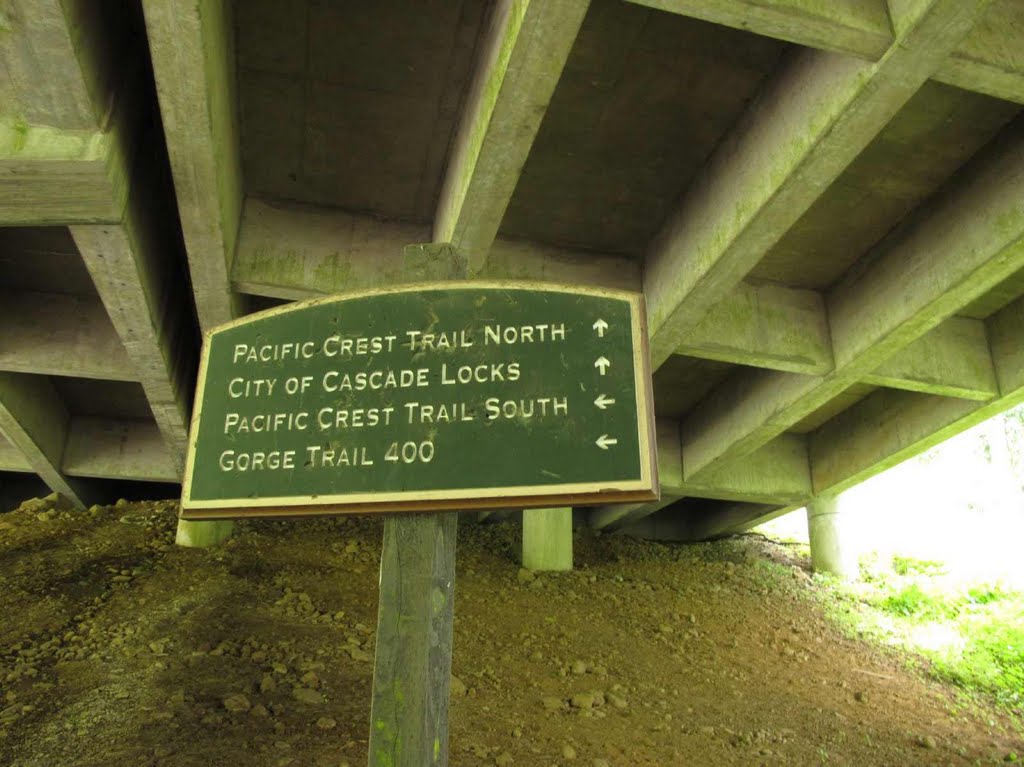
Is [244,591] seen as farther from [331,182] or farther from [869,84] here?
[869,84]

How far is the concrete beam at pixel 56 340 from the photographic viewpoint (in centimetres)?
771

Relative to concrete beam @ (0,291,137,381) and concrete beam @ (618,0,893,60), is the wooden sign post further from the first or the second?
concrete beam @ (0,291,137,381)

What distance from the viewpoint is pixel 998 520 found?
634 inches

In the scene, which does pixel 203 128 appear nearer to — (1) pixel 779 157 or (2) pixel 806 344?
(1) pixel 779 157

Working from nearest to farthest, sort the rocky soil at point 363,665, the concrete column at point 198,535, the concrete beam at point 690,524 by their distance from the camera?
the rocky soil at point 363,665 < the concrete column at point 198,535 < the concrete beam at point 690,524

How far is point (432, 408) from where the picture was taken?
226cm

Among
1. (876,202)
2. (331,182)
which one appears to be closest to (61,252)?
(331,182)

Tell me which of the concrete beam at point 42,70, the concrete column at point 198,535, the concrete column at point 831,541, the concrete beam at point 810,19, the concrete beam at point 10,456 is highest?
the concrete beam at point 810,19

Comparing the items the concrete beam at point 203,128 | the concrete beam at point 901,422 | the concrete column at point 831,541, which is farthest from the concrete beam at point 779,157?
the concrete column at point 831,541

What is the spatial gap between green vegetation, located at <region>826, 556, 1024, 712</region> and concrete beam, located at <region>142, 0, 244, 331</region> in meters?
8.75

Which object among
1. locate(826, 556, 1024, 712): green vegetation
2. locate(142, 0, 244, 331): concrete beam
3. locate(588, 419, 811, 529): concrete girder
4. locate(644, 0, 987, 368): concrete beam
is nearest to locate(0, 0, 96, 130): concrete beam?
locate(142, 0, 244, 331): concrete beam

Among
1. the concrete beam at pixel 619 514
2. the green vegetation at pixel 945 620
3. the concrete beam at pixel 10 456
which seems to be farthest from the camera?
the concrete beam at pixel 619 514

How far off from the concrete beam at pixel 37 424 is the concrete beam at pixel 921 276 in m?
8.63

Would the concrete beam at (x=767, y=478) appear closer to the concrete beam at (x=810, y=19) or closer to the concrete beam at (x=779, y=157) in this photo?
the concrete beam at (x=779, y=157)
